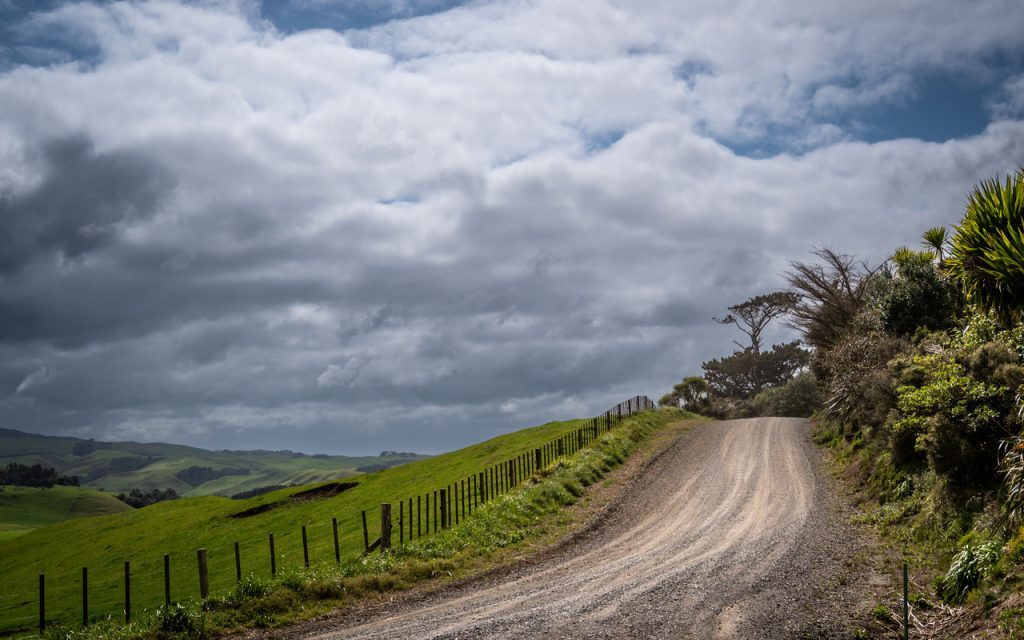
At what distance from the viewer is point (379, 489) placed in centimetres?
5650

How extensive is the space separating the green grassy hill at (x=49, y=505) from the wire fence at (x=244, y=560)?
329 ft

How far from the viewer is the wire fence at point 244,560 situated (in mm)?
34469

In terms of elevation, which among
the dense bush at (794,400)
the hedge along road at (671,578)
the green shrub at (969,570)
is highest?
the dense bush at (794,400)

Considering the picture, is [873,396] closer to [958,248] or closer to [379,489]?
[958,248]

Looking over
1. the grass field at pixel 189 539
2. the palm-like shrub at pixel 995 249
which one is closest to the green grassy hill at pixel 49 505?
the grass field at pixel 189 539

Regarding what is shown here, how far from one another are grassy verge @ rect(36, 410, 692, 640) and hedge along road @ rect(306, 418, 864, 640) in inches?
61.2

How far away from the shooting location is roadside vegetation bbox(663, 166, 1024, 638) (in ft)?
44.8

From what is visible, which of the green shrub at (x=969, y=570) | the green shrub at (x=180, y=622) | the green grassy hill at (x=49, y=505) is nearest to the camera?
the green shrub at (x=969, y=570)

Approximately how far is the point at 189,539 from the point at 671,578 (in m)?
49.0

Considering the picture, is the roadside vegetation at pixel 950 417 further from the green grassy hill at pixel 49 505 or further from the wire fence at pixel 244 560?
the green grassy hill at pixel 49 505

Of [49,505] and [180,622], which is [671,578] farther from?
[49,505]

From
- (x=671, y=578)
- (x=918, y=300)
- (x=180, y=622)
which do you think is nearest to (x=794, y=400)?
(x=918, y=300)

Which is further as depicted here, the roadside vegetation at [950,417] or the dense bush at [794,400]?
the dense bush at [794,400]

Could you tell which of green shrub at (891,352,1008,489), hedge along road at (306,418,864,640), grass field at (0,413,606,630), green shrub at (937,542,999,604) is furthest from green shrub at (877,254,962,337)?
grass field at (0,413,606,630)
